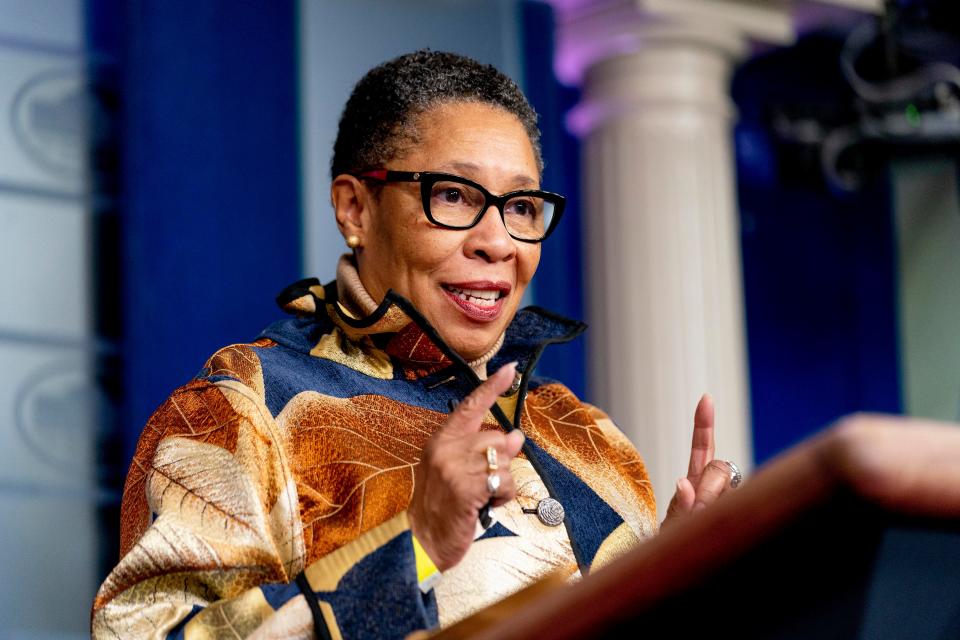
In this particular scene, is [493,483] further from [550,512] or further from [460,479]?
[550,512]

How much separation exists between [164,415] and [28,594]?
127 cm

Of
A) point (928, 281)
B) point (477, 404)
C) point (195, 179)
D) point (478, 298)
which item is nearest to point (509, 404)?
point (478, 298)

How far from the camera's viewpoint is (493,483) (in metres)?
1.09

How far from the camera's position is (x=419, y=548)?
111 centimetres

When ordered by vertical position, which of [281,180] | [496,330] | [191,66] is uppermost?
[191,66]

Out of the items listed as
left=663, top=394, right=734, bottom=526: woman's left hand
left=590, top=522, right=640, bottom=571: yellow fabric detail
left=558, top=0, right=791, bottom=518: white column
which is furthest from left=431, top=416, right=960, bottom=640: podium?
left=558, top=0, right=791, bottom=518: white column

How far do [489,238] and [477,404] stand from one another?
445 millimetres

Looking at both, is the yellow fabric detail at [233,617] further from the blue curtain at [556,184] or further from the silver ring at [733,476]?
the blue curtain at [556,184]

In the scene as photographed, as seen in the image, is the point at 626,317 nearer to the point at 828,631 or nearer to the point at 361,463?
the point at 361,463

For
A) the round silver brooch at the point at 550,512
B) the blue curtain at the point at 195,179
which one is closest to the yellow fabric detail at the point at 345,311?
the round silver brooch at the point at 550,512

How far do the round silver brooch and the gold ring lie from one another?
0.33m

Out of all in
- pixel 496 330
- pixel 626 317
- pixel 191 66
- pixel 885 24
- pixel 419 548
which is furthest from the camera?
pixel 885 24

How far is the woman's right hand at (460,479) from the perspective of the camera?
1.10m

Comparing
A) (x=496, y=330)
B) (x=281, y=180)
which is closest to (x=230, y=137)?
(x=281, y=180)
